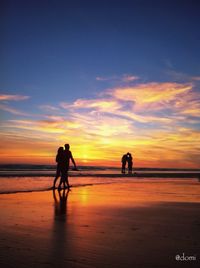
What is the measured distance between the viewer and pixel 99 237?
578 cm

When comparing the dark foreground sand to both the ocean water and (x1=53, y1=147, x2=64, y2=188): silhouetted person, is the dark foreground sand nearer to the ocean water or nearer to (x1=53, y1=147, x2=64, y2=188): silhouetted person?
the ocean water

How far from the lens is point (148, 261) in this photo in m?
4.41

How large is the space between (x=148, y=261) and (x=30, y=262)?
1471mm

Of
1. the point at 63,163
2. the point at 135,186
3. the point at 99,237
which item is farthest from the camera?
the point at 135,186

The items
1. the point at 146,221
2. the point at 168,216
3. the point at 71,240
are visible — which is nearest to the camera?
the point at 71,240

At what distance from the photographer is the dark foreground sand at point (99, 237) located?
4.41 m

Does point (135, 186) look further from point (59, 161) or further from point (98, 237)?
point (98, 237)

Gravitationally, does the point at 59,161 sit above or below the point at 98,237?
above

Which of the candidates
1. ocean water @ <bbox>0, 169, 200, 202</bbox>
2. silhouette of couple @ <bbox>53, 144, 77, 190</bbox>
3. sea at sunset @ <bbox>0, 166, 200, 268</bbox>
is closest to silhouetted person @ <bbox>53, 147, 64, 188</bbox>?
silhouette of couple @ <bbox>53, 144, 77, 190</bbox>

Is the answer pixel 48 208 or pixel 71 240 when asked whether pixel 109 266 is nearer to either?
pixel 71 240

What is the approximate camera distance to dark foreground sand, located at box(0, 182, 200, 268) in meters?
4.41

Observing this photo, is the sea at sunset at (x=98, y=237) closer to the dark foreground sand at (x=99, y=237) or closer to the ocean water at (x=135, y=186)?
the dark foreground sand at (x=99, y=237)

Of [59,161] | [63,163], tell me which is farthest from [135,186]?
[59,161]

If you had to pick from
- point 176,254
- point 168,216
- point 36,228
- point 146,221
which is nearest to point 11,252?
point 36,228
